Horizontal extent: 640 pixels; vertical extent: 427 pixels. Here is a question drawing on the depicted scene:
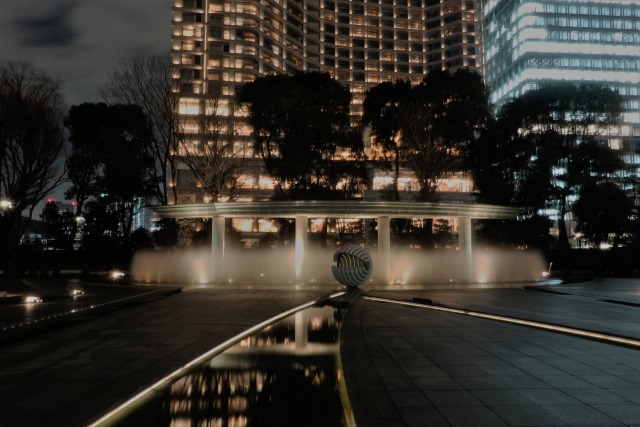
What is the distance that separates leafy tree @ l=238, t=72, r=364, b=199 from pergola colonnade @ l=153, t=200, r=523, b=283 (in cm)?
1794

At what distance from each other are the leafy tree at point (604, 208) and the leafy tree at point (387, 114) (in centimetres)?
1818

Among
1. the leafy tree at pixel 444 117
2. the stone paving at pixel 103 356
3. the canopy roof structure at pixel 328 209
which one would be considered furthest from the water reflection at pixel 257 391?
the leafy tree at pixel 444 117

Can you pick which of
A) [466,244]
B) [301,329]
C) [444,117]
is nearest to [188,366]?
[301,329]

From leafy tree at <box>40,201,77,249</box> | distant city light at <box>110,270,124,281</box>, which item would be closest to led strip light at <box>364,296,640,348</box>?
distant city light at <box>110,270,124,281</box>

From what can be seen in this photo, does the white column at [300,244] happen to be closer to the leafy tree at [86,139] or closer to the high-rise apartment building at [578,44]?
the leafy tree at [86,139]

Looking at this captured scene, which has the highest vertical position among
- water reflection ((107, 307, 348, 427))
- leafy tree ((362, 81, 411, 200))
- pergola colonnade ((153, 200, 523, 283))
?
leafy tree ((362, 81, 411, 200))

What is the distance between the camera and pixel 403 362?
27.1ft

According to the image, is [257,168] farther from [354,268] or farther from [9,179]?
[354,268]

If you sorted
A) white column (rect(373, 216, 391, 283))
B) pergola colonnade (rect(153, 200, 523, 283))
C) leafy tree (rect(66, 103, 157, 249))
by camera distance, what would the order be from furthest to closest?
1. leafy tree (rect(66, 103, 157, 249))
2. white column (rect(373, 216, 391, 283))
3. pergola colonnade (rect(153, 200, 523, 283))

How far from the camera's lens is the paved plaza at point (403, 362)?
5.84 metres

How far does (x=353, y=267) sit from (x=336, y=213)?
4106 millimetres

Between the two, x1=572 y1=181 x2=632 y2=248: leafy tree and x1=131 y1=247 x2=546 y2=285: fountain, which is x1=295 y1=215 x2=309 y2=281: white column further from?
x1=572 y1=181 x2=632 y2=248: leafy tree

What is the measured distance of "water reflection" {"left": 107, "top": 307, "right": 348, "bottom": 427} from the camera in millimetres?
5664

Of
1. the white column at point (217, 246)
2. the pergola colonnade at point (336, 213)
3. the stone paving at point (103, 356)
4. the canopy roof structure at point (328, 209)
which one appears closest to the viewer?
the stone paving at point (103, 356)
